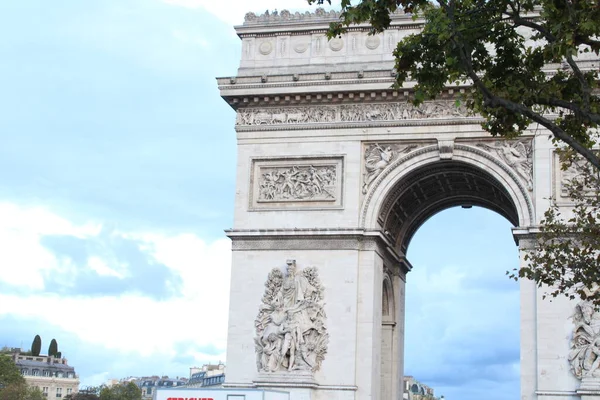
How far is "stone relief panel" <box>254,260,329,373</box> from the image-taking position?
99.2ft

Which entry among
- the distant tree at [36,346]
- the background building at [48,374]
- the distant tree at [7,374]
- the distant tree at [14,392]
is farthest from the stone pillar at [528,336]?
the distant tree at [36,346]

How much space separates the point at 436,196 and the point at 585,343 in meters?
8.31

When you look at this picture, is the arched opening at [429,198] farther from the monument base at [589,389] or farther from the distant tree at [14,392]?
the distant tree at [14,392]

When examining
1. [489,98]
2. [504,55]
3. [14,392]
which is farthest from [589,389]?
[14,392]

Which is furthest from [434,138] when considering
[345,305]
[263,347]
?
[263,347]

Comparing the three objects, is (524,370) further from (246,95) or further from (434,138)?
(246,95)

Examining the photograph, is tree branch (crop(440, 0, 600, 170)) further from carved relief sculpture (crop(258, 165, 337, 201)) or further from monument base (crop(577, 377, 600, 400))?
carved relief sculpture (crop(258, 165, 337, 201))

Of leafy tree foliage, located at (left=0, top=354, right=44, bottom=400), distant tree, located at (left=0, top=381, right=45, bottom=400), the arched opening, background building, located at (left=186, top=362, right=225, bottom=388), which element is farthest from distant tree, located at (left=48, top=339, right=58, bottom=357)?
the arched opening

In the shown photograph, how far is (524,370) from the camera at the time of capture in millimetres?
29266

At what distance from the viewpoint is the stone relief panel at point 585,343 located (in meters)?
28.3

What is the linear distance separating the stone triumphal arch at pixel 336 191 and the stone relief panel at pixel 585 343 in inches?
4.2

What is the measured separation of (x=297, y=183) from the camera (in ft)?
104

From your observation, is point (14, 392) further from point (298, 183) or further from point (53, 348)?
point (298, 183)

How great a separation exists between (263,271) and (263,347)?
2241 millimetres
